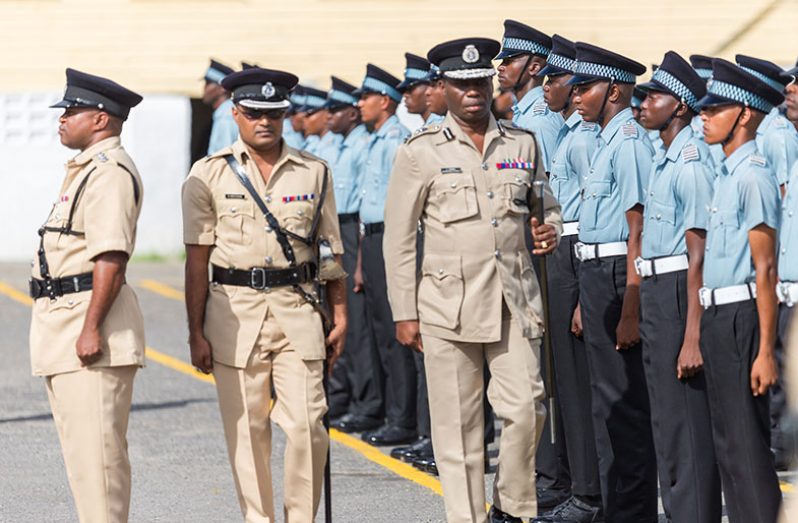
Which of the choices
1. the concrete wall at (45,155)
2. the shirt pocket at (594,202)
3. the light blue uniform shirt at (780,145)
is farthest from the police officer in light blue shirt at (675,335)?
the concrete wall at (45,155)

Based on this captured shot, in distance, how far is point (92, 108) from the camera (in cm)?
676

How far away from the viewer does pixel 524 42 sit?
8719mm

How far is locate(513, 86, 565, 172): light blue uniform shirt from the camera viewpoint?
8.46m

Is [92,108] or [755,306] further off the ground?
[92,108]

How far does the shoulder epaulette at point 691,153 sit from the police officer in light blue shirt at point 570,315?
92 centimetres

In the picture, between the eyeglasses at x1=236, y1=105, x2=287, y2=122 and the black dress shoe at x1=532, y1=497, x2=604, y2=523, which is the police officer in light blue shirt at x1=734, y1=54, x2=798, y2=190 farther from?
the eyeglasses at x1=236, y1=105, x2=287, y2=122

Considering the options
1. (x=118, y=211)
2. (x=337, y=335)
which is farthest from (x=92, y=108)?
(x=337, y=335)

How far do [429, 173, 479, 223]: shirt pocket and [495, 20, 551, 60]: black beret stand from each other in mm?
1930

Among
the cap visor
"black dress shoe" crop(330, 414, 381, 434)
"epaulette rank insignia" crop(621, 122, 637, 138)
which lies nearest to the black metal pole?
"epaulette rank insignia" crop(621, 122, 637, 138)

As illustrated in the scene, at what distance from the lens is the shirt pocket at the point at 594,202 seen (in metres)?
7.62

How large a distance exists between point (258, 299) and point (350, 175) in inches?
180

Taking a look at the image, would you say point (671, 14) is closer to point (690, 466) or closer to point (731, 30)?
point (731, 30)

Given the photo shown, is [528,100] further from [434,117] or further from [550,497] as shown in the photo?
[550,497]

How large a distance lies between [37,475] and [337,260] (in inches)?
114
